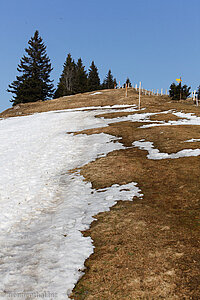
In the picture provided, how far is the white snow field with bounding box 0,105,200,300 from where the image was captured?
20.4 feet

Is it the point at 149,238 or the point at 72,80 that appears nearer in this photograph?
the point at 149,238

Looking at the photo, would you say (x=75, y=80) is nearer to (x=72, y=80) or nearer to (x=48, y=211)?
(x=72, y=80)

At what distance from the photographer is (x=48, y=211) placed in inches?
428

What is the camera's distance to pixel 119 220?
8.73 meters

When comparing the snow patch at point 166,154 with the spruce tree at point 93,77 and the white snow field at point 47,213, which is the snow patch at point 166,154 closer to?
the white snow field at point 47,213

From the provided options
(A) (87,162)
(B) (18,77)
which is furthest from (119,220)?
(B) (18,77)

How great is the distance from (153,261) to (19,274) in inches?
144

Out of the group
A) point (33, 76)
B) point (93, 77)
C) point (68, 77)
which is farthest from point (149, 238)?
point (93, 77)

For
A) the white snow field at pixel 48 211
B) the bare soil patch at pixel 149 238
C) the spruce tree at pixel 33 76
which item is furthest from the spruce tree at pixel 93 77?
the bare soil patch at pixel 149 238

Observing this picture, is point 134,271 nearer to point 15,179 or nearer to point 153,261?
point 153,261

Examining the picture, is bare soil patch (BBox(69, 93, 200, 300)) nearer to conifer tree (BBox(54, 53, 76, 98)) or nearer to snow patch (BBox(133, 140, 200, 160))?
snow patch (BBox(133, 140, 200, 160))

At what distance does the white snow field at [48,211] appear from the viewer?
622cm

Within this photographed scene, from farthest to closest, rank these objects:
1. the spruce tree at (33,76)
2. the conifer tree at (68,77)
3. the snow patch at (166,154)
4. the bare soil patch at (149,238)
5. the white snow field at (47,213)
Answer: the conifer tree at (68,77) → the spruce tree at (33,76) → the snow patch at (166,154) → the white snow field at (47,213) → the bare soil patch at (149,238)

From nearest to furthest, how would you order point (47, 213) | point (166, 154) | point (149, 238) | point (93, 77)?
point (149, 238)
point (47, 213)
point (166, 154)
point (93, 77)
